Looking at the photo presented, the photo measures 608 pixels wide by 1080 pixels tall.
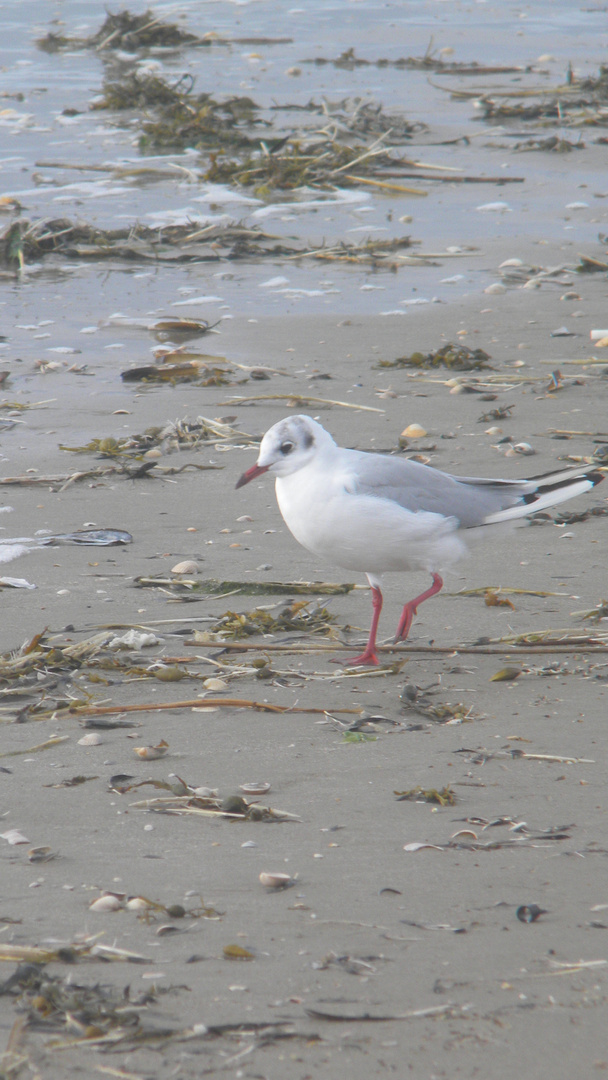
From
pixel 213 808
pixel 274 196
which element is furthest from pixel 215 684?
pixel 274 196

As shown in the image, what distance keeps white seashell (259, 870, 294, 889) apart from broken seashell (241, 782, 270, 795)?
49 centimetres

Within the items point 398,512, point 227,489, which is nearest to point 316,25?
point 227,489

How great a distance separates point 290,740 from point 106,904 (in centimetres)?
104

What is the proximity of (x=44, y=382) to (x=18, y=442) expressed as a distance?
103 centimetres

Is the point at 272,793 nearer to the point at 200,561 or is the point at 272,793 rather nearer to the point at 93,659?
the point at 93,659

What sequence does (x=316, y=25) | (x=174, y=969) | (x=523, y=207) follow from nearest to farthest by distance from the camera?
(x=174, y=969) < (x=523, y=207) < (x=316, y=25)

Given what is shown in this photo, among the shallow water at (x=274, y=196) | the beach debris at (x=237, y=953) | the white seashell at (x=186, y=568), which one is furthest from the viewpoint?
the shallow water at (x=274, y=196)

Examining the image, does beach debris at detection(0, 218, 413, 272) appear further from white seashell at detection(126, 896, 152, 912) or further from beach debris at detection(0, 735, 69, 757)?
white seashell at detection(126, 896, 152, 912)

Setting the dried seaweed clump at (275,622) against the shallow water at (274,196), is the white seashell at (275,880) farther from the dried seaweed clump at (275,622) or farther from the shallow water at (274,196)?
the shallow water at (274,196)

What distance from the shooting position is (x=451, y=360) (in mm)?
7453

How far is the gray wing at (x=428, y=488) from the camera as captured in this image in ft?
14.7

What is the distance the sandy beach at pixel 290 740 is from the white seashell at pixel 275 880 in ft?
0.08

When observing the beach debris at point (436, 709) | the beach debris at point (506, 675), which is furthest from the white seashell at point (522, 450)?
the beach debris at point (436, 709)

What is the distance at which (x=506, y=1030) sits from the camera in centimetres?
216
